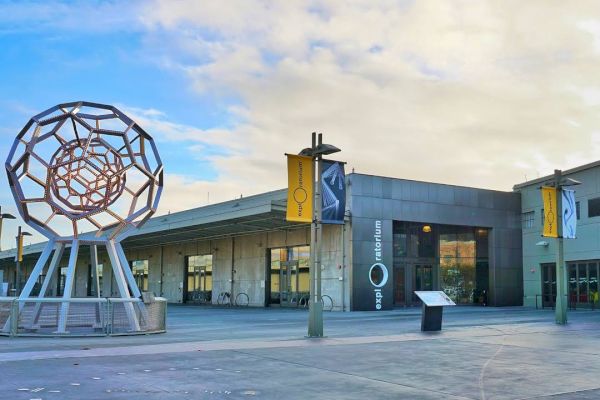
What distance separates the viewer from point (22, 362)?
1160cm

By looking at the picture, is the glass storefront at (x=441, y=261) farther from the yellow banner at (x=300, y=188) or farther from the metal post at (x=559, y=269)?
the yellow banner at (x=300, y=188)

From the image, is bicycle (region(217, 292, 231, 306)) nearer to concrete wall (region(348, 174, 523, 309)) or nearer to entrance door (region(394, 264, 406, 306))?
entrance door (region(394, 264, 406, 306))

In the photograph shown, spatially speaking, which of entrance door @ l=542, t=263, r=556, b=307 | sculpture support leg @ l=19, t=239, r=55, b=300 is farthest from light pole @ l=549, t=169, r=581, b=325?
sculpture support leg @ l=19, t=239, r=55, b=300

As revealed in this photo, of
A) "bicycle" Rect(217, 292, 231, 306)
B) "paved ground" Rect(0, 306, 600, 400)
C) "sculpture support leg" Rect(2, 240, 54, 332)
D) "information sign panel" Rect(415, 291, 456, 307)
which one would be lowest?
"bicycle" Rect(217, 292, 231, 306)

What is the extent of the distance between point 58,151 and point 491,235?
26.6 m

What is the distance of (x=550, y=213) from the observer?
2359 centimetres

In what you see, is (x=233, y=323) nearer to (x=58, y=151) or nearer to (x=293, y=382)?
(x=58, y=151)

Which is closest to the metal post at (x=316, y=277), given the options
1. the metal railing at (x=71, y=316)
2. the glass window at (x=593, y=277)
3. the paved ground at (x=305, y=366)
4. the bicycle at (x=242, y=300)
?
the paved ground at (x=305, y=366)

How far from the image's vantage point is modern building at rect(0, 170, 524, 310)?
32.4 meters

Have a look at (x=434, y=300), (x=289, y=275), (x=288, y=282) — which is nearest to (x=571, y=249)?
(x=289, y=275)

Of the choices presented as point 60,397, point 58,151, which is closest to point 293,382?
point 60,397

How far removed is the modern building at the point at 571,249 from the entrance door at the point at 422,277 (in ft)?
20.0

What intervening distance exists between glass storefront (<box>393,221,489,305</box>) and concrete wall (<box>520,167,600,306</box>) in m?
2.52

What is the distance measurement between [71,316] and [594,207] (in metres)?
27.7
